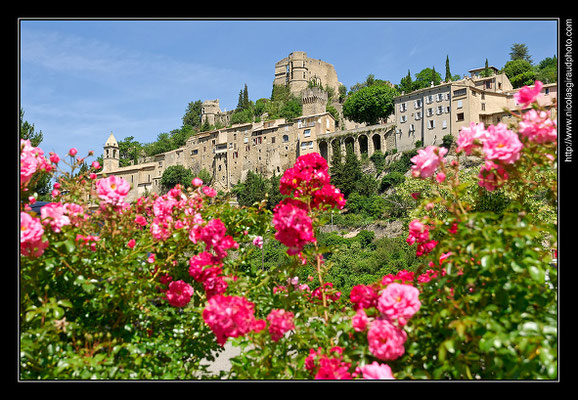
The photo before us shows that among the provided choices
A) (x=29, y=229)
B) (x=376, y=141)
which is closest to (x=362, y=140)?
(x=376, y=141)

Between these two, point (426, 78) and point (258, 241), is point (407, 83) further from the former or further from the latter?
point (258, 241)

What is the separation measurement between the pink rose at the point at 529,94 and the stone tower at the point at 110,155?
241ft

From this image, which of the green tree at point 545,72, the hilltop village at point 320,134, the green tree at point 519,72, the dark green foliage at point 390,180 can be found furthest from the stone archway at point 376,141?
the green tree at point 519,72

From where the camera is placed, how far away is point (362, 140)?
56.5m

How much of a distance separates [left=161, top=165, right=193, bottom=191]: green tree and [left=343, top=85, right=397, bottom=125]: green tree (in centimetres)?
2414

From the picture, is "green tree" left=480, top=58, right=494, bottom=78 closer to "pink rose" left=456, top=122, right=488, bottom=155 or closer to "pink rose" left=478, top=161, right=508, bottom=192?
"pink rose" left=478, top=161, right=508, bottom=192

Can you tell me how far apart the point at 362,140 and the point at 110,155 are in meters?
39.8

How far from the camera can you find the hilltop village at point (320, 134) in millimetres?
47844

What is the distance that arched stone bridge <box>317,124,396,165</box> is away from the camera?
5378 centimetres

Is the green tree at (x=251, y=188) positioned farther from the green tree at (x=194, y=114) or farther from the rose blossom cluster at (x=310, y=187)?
the rose blossom cluster at (x=310, y=187)
